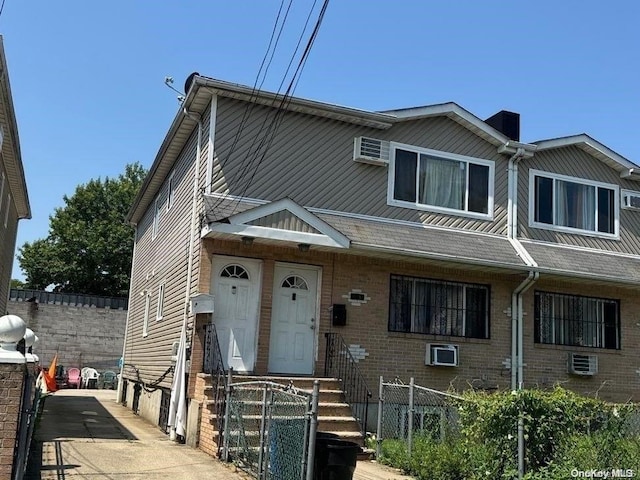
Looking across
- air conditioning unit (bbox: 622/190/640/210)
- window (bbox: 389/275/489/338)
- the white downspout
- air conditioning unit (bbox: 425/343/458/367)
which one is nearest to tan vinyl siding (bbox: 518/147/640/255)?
air conditioning unit (bbox: 622/190/640/210)

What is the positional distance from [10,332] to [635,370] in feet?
44.8

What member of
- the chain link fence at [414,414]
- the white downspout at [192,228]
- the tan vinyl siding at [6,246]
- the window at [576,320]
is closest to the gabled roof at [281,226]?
the white downspout at [192,228]

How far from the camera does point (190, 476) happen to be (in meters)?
8.38

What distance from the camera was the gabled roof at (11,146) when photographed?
12214 millimetres

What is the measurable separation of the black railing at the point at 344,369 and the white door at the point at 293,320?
32cm

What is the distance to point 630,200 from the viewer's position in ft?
53.8

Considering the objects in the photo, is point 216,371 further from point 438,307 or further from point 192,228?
point 438,307

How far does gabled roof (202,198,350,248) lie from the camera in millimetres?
11672

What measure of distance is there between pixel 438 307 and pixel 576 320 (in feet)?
11.2

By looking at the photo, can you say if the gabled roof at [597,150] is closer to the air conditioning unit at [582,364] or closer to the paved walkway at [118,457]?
the air conditioning unit at [582,364]

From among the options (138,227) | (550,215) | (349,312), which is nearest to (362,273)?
(349,312)

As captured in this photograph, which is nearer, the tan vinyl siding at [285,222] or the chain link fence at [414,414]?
the chain link fence at [414,414]

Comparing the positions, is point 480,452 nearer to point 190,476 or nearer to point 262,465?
point 262,465

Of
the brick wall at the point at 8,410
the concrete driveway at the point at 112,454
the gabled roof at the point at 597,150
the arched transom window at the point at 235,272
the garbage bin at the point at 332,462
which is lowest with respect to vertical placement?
the concrete driveway at the point at 112,454
